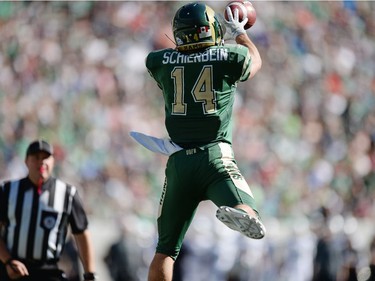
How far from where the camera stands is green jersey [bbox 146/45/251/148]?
5691mm

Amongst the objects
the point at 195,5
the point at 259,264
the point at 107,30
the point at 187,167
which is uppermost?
the point at 107,30

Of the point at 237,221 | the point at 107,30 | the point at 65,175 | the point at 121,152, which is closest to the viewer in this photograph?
the point at 237,221

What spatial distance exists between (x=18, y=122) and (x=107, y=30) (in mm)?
2402

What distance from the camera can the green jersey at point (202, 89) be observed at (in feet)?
18.7

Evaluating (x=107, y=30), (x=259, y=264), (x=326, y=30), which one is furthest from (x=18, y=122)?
(x=326, y=30)

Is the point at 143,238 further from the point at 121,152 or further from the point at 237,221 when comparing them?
the point at 237,221

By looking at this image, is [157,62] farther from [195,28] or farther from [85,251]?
[85,251]

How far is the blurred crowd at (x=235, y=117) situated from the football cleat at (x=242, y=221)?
6880 mm

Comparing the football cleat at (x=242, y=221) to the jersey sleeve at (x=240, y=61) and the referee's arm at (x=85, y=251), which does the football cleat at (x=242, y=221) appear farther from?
the referee's arm at (x=85, y=251)

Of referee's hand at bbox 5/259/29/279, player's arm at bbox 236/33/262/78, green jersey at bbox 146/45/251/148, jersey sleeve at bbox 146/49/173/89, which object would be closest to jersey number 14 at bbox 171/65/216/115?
green jersey at bbox 146/45/251/148

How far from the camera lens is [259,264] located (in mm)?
13586

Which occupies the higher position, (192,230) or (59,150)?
(59,150)

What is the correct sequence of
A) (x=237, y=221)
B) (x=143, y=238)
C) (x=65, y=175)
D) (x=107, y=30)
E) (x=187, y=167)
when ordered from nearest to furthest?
1. (x=237, y=221)
2. (x=187, y=167)
3. (x=143, y=238)
4. (x=65, y=175)
5. (x=107, y=30)

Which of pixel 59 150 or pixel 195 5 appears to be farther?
pixel 59 150
